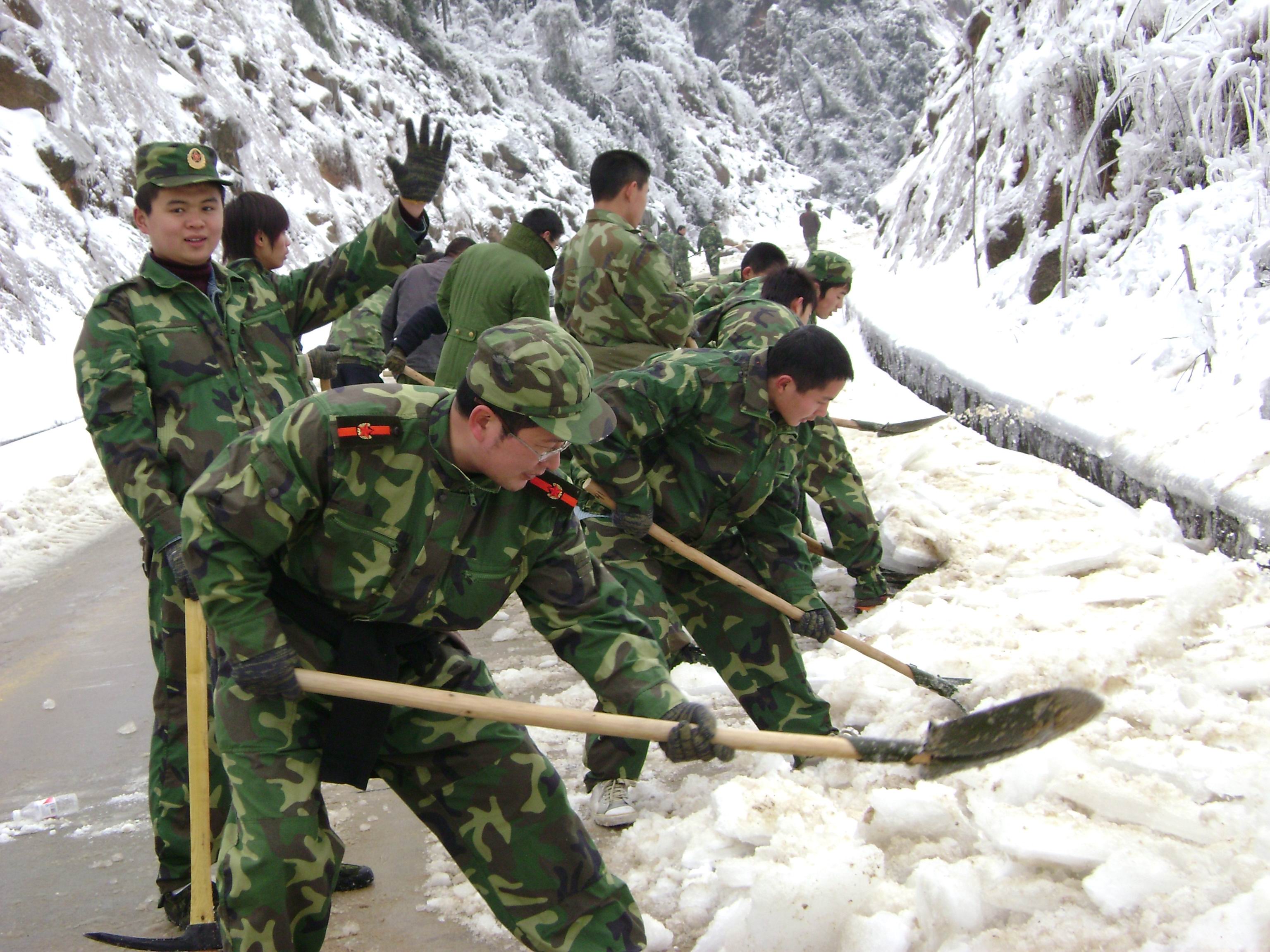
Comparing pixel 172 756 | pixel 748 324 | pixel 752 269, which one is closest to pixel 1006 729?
pixel 172 756

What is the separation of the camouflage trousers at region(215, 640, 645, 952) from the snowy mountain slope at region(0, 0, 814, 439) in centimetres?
781

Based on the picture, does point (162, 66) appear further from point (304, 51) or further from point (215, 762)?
point (215, 762)

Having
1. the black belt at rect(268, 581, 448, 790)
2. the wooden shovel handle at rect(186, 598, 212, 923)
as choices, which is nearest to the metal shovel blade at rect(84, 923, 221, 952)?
the wooden shovel handle at rect(186, 598, 212, 923)

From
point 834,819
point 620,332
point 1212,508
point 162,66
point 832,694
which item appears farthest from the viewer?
point 162,66

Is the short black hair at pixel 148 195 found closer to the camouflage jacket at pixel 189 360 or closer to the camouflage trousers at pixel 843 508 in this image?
the camouflage jacket at pixel 189 360

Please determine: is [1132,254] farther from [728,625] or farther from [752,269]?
[728,625]

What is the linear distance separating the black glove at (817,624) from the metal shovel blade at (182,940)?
1849 millimetres

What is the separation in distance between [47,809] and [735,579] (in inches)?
85.0

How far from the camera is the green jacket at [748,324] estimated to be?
404 centimetres

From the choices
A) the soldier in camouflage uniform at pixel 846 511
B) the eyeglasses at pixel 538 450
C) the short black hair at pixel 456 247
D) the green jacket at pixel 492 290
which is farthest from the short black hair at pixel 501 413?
the short black hair at pixel 456 247

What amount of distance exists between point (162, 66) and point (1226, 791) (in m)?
18.5

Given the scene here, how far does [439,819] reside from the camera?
7.46ft

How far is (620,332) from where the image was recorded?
15.3ft

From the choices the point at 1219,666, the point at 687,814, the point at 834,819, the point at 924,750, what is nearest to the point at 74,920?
the point at 687,814
